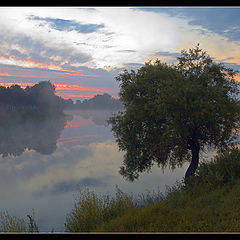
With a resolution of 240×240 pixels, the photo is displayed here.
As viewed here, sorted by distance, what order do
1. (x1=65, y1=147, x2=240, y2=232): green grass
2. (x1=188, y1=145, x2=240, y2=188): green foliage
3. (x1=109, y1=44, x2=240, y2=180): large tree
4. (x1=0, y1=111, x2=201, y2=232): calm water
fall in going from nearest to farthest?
(x1=65, y1=147, x2=240, y2=232): green grass
(x1=188, y1=145, x2=240, y2=188): green foliage
(x1=109, y1=44, x2=240, y2=180): large tree
(x1=0, y1=111, x2=201, y2=232): calm water

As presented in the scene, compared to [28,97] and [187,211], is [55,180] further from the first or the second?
[28,97]

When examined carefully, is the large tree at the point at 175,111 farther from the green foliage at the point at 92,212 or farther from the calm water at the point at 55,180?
the green foliage at the point at 92,212

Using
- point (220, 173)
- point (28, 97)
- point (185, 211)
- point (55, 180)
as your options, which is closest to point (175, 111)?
point (220, 173)

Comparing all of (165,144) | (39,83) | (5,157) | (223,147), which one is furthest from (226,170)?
(39,83)

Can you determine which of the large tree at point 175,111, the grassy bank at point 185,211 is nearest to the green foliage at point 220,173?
the grassy bank at point 185,211

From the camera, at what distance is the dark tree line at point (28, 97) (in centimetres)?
12069

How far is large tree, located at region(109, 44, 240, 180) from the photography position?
63.2 feet

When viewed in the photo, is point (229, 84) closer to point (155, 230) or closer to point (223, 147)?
point (223, 147)

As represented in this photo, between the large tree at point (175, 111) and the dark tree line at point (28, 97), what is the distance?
113m

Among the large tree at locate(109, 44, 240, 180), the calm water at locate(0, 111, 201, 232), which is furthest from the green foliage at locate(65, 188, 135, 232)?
the large tree at locate(109, 44, 240, 180)

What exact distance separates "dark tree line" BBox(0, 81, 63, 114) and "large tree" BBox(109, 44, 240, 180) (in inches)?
4452

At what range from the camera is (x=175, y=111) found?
768 inches

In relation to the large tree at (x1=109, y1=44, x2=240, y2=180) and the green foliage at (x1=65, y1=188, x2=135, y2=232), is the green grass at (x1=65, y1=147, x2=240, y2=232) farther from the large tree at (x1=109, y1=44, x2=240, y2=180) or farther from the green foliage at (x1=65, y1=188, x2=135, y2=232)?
the large tree at (x1=109, y1=44, x2=240, y2=180)

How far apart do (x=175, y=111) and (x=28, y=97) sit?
125 meters
